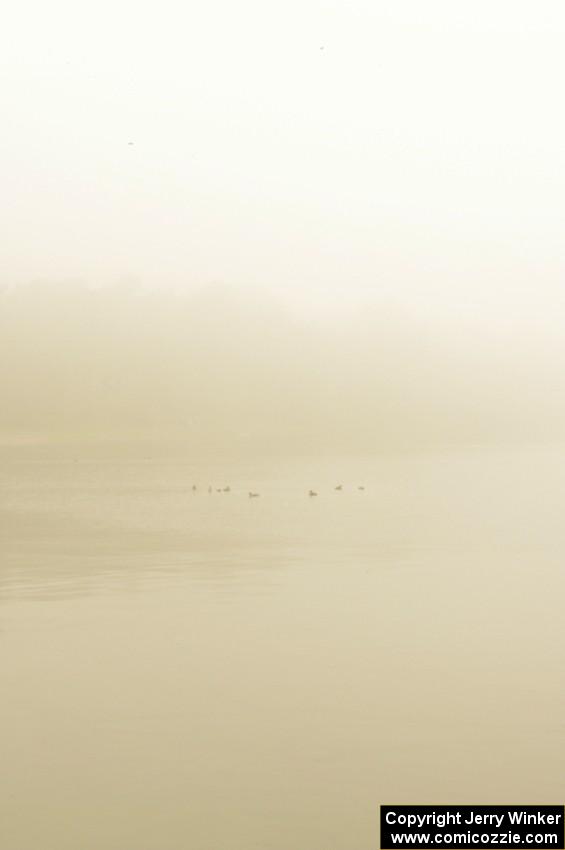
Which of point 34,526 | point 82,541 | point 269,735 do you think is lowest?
point 269,735

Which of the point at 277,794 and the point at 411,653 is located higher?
the point at 411,653

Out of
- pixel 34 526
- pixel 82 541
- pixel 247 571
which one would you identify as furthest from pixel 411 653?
pixel 34 526

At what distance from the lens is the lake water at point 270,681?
10.7m

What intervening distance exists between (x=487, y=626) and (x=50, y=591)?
27.2 ft

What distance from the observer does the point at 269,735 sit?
41.2ft

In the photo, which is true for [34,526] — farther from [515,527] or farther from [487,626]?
[487,626]

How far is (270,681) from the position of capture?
1504 cm
